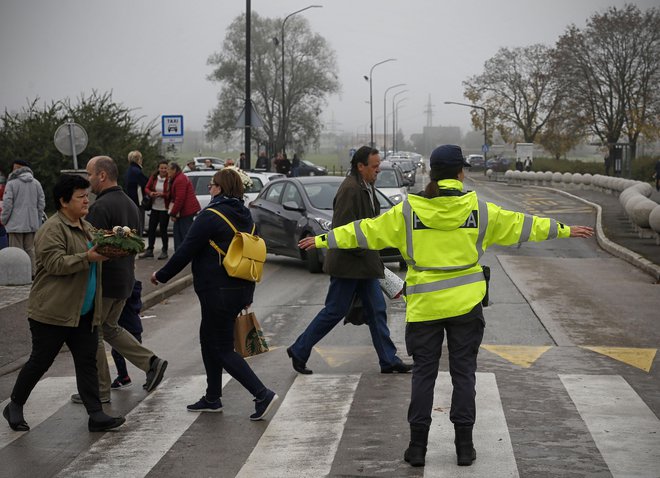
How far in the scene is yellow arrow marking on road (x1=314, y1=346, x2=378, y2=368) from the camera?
9297mm

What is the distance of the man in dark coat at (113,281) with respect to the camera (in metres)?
7.73

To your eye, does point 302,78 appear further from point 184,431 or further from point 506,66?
point 184,431

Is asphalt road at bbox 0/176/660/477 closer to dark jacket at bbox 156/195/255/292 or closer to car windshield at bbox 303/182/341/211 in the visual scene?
dark jacket at bbox 156/195/255/292

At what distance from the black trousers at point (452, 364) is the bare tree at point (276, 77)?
280 ft

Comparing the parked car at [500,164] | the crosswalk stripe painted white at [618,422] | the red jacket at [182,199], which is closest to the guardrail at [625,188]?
the red jacket at [182,199]

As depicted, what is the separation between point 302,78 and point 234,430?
3443 inches

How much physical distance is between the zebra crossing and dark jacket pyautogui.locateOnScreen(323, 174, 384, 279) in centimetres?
86

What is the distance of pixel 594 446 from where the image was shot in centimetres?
639

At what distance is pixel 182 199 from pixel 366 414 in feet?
33.7

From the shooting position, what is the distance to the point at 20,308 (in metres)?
12.8

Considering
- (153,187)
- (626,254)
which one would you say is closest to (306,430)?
(153,187)

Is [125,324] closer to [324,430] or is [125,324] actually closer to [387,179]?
[324,430]

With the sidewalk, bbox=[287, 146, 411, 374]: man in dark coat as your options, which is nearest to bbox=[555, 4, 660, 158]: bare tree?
the sidewalk

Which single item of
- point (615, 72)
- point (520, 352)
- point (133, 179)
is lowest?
point (520, 352)
